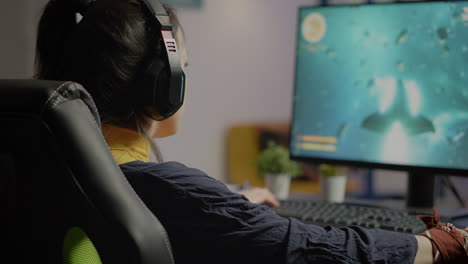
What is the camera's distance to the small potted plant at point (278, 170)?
162 cm

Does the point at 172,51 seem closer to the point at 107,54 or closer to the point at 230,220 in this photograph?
the point at 107,54

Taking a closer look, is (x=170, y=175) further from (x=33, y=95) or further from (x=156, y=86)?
(x=33, y=95)

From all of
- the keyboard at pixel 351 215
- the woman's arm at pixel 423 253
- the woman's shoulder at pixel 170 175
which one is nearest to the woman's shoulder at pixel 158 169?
the woman's shoulder at pixel 170 175

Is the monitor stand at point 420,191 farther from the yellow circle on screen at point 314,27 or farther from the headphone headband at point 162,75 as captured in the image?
the headphone headband at point 162,75

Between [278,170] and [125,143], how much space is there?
0.76 meters

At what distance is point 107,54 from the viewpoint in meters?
0.90

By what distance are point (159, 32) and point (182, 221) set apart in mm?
289

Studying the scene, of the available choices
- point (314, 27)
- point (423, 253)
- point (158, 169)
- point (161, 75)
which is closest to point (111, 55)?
point (161, 75)

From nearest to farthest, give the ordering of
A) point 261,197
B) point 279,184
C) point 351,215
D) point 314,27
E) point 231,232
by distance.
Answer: point 231,232
point 351,215
point 261,197
point 314,27
point 279,184

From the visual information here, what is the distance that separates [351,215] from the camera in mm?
1268

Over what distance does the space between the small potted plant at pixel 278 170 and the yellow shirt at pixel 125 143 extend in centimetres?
71

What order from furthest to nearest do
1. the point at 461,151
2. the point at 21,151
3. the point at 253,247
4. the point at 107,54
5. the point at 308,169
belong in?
the point at 308,169, the point at 461,151, the point at 107,54, the point at 253,247, the point at 21,151

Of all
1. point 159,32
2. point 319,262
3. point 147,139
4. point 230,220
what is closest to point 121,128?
point 147,139

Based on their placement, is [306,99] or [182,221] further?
[306,99]
